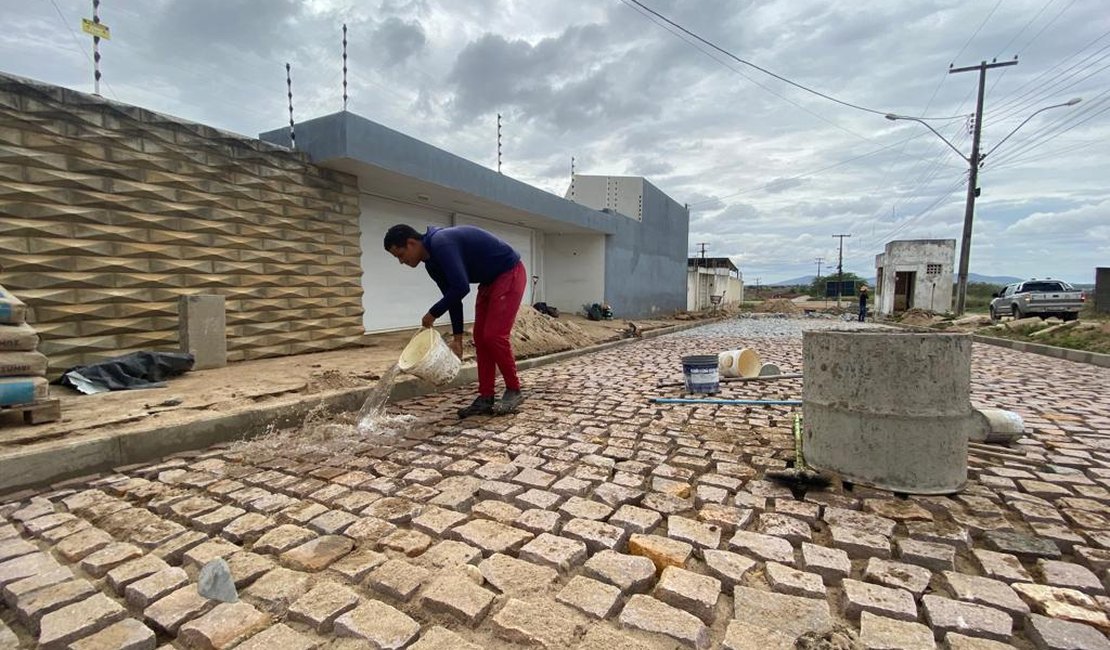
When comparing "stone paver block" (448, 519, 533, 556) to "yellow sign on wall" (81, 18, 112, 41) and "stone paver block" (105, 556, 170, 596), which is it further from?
"yellow sign on wall" (81, 18, 112, 41)

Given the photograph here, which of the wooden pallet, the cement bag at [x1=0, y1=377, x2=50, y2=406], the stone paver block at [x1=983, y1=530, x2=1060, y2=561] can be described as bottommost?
the stone paver block at [x1=983, y1=530, x2=1060, y2=561]

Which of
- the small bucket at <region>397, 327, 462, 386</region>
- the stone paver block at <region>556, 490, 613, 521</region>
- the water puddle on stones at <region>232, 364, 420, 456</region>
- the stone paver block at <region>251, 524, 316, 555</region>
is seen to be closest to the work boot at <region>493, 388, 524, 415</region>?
the small bucket at <region>397, 327, 462, 386</region>

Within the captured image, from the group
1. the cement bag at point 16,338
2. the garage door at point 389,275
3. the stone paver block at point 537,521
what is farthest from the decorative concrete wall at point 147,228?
the stone paver block at point 537,521

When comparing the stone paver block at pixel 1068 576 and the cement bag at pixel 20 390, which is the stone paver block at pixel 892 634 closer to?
the stone paver block at pixel 1068 576

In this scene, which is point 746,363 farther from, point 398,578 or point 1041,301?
point 1041,301

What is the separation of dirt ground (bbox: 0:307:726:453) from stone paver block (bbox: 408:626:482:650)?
2952mm

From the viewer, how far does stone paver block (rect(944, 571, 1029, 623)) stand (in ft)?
5.72

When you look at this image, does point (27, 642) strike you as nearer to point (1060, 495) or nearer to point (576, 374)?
point (1060, 495)

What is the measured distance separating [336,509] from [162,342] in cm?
470

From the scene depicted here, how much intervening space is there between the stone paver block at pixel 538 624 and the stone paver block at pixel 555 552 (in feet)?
0.78

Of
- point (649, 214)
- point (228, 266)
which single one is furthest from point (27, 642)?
point (649, 214)

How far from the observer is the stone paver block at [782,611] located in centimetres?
166

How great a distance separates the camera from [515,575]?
1944 millimetres

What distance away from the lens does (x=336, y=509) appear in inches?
99.9
